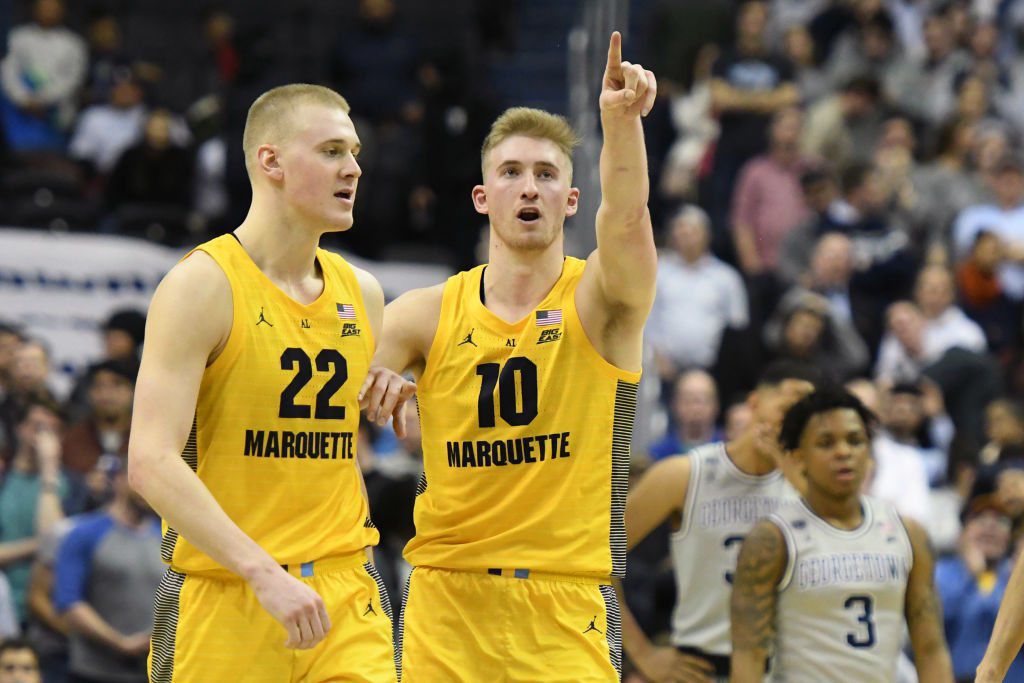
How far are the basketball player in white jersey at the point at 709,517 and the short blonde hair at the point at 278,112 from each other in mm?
2970

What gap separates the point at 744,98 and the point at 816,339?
3.67 m

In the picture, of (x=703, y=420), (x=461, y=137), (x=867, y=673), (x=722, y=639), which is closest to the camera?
(x=867, y=673)

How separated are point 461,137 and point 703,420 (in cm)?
510

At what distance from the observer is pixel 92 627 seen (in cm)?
1013

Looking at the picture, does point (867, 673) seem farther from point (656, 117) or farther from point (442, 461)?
point (656, 117)

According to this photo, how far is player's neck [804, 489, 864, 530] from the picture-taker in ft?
25.3

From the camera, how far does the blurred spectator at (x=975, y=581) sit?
1054cm

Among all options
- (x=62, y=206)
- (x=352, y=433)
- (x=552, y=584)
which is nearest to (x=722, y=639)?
(x=552, y=584)

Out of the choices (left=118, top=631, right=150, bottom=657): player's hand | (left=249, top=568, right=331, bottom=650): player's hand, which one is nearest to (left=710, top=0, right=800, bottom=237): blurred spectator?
(left=118, top=631, right=150, bottom=657): player's hand

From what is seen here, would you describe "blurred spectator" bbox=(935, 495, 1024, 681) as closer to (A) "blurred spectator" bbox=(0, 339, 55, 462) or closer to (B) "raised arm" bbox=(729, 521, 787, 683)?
(B) "raised arm" bbox=(729, 521, 787, 683)

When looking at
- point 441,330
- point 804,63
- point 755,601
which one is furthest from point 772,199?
point 441,330

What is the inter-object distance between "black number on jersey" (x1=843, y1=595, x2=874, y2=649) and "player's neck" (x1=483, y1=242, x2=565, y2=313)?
6.93 feet

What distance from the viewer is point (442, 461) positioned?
6.46m

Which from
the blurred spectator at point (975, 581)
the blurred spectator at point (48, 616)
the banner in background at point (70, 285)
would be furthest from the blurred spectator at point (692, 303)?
the blurred spectator at point (48, 616)
